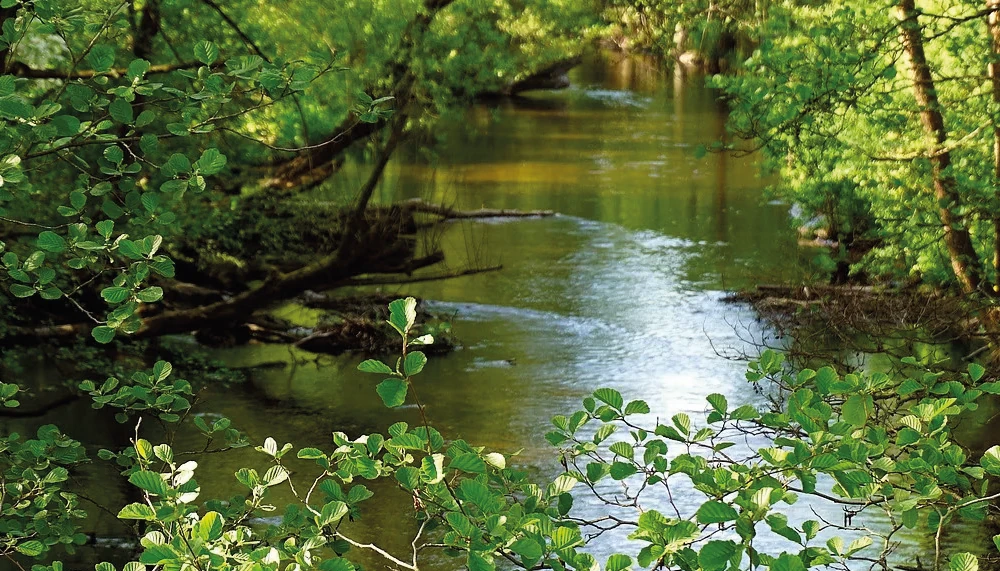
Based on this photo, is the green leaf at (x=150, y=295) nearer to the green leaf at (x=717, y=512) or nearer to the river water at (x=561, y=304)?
the green leaf at (x=717, y=512)

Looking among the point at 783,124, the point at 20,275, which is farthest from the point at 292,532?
the point at 783,124

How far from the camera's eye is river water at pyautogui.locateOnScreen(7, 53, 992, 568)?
1198 cm

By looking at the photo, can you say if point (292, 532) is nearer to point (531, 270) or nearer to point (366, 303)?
point (366, 303)

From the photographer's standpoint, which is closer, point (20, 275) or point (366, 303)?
point (20, 275)

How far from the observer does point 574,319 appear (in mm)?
15531

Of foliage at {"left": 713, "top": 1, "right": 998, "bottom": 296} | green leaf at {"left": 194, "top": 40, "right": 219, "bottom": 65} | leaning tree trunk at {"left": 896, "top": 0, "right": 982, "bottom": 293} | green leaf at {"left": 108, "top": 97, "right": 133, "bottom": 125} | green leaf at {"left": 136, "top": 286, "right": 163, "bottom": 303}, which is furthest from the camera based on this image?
leaning tree trunk at {"left": 896, "top": 0, "right": 982, "bottom": 293}

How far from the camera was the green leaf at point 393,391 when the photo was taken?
2.74 meters

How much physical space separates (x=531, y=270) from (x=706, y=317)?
3.43 m

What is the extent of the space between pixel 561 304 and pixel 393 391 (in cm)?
1355

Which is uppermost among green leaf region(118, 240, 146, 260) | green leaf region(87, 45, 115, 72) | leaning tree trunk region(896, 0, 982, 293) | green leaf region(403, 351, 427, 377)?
green leaf region(87, 45, 115, 72)

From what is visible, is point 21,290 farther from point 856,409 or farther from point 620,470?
point 856,409

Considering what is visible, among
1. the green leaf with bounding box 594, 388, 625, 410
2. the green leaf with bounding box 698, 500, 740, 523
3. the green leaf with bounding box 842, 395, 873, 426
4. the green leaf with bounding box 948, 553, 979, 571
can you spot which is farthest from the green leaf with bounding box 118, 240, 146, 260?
the green leaf with bounding box 948, 553, 979, 571

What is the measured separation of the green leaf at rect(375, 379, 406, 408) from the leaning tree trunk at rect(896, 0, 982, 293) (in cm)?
847

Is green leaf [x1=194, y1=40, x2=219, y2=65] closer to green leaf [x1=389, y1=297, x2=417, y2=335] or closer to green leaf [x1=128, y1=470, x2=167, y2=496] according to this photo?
green leaf [x1=389, y1=297, x2=417, y2=335]
